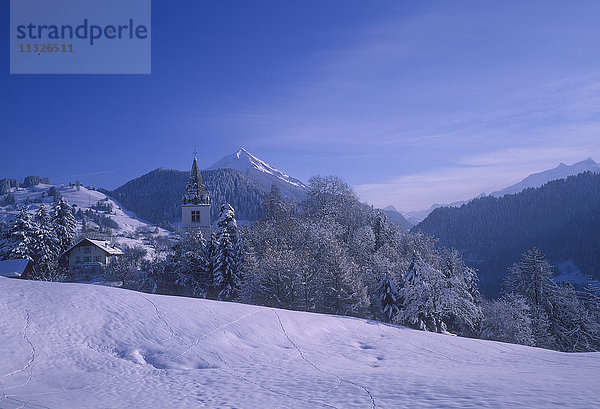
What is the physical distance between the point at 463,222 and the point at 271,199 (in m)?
143

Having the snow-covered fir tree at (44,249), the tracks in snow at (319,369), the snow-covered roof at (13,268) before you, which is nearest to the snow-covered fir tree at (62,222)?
the snow-covered fir tree at (44,249)

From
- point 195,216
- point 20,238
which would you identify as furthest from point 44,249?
point 195,216

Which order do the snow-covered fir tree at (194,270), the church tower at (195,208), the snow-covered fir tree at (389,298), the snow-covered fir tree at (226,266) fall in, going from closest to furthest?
1. the snow-covered fir tree at (389,298)
2. the snow-covered fir tree at (226,266)
3. the snow-covered fir tree at (194,270)
4. the church tower at (195,208)

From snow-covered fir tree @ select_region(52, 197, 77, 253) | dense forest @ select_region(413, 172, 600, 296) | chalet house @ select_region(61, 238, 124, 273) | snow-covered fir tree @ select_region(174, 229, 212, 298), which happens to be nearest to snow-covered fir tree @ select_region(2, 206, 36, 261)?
snow-covered fir tree @ select_region(52, 197, 77, 253)

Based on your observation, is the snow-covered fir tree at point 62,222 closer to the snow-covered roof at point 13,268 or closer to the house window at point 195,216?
the snow-covered roof at point 13,268

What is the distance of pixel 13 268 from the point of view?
30234mm

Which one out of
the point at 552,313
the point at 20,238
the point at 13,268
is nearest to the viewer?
the point at 13,268

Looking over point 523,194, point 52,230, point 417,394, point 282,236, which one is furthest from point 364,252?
point 523,194

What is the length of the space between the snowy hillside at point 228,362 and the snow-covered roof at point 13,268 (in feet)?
65.7

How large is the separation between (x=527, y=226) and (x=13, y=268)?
18171 centimetres

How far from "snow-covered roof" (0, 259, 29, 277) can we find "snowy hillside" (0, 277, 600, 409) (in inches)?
788

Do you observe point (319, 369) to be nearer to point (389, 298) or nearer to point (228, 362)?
point (228, 362)

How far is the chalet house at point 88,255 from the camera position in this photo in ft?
155

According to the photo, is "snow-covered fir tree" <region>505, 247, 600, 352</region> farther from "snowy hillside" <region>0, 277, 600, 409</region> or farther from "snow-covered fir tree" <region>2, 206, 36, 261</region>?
Answer: "snow-covered fir tree" <region>2, 206, 36, 261</region>
